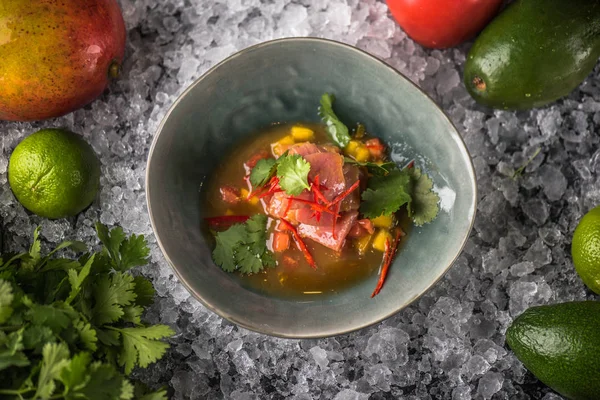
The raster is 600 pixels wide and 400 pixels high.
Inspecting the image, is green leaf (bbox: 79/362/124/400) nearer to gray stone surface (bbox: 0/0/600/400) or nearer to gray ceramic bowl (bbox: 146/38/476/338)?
gray ceramic bowl (bbox: 146/38/476/338)

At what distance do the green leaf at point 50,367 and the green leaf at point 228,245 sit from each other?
509 mm

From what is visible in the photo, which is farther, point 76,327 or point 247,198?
point 247,198

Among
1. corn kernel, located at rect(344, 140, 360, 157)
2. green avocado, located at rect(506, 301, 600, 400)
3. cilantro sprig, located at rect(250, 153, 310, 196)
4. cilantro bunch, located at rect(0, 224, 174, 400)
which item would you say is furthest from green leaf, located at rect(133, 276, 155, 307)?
green avocado, located at rect(506, 301, 600, 400)

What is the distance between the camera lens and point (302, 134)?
2.05 metres

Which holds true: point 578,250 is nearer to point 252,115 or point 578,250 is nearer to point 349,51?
point 349,51

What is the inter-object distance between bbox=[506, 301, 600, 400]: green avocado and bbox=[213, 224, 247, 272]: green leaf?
821mm

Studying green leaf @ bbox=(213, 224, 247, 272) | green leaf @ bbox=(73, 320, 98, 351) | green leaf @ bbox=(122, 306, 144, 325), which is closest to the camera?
green leaf @ bbox=(73, 320, 98, 351)

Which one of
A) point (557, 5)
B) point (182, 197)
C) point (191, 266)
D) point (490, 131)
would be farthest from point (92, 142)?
point (557, 5)

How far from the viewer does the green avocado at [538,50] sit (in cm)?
190

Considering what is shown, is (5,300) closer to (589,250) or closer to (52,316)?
(52,316)

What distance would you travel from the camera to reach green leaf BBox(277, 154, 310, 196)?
1.80m

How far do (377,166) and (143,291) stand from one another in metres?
0.74

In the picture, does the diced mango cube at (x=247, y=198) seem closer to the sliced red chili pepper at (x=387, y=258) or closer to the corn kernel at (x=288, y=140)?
the corn kernel at (x=288, y=140)

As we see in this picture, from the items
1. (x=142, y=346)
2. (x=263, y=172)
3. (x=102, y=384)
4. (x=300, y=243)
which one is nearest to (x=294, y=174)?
(x=263, y=172)
